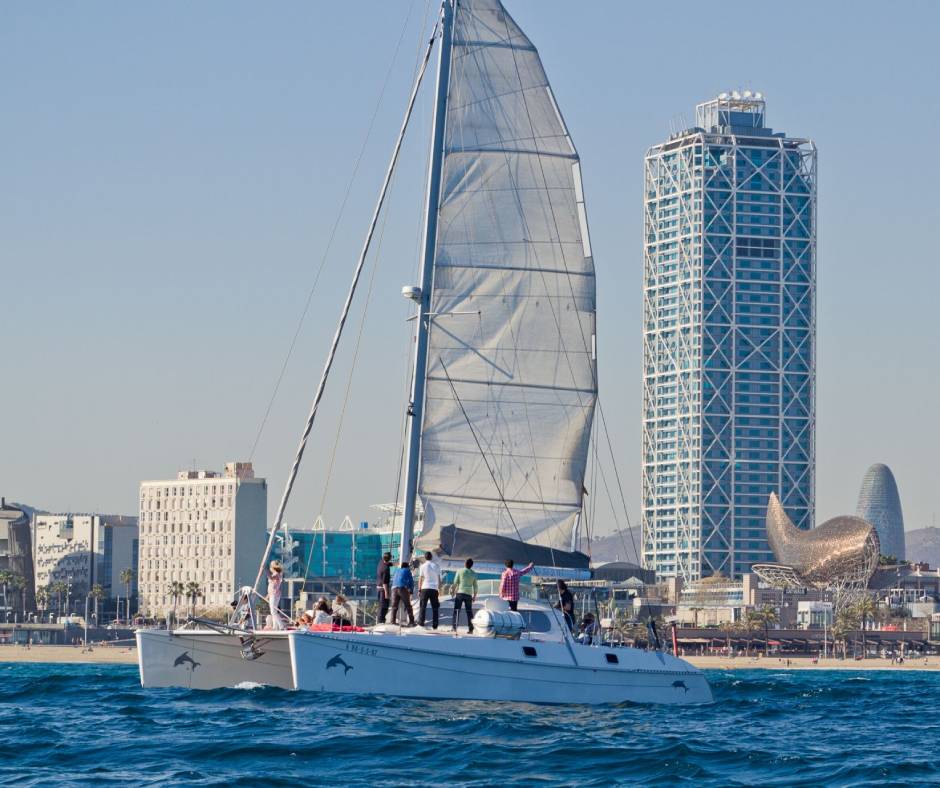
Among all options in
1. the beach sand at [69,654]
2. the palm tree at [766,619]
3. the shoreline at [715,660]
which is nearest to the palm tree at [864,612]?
the palm tree at [766,619]

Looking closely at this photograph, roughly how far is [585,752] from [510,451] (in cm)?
1334

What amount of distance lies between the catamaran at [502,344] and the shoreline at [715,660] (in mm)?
107746

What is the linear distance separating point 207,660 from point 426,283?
408 inches

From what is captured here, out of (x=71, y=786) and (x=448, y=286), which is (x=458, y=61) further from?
(x=71, y=786)

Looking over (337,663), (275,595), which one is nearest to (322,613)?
(275,595)

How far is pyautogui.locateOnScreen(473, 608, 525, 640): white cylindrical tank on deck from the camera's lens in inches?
1497

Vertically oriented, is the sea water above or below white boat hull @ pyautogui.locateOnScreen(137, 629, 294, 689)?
below

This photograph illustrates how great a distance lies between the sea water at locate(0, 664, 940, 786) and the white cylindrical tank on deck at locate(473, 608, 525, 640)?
1.94 meters

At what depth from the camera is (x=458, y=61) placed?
4416 cm

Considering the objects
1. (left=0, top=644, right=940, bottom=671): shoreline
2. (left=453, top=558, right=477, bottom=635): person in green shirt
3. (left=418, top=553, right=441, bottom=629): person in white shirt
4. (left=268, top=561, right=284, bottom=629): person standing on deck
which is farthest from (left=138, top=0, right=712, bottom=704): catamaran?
(left=0, top=644, right=940, bottom=671): shoreline

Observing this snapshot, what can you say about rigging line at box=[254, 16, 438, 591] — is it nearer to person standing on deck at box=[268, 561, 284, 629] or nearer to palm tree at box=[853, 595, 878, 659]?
person standing on deck at box=[268, 561, 284, 629]

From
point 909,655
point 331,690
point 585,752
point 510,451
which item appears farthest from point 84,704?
point 909,655

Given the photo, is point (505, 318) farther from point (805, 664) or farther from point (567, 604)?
point (805, 664)

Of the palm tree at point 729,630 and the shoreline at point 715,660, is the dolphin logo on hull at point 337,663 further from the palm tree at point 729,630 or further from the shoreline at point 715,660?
the palm tree at point 729,630
